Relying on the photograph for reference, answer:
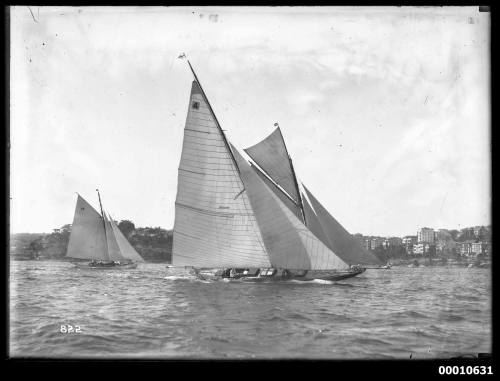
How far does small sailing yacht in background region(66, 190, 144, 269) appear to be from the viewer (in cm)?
3472

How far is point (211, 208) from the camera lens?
2012 centimetres

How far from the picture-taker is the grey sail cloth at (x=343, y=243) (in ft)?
83.9

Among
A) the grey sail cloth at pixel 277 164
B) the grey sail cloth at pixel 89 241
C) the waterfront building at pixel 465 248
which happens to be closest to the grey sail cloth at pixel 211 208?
the grey sail cloth at pixel 277 164

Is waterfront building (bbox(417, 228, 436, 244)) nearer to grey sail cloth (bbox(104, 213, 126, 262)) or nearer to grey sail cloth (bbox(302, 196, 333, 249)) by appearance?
grey sail cloth (bbox(302, 196, 333, 249))

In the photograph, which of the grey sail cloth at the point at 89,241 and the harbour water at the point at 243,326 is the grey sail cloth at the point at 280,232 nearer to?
the harbour water at the point at 243,326

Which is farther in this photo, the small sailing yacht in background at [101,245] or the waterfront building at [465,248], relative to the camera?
the small sailing yacht in background at [101,245]

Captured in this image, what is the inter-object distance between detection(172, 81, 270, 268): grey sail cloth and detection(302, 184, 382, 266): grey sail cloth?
17.4ft

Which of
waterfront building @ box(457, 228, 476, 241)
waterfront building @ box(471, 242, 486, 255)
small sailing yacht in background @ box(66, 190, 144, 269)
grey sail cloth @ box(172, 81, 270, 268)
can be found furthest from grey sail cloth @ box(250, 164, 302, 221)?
waterfront building @ box(471, 242, 486, 255)

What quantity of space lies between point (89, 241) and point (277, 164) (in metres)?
18.3

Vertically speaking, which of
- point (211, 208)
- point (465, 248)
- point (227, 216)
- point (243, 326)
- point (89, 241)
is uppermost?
point (211, 208)

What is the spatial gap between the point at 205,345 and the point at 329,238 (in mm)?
17997

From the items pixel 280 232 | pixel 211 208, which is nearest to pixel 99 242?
pixel 280 232

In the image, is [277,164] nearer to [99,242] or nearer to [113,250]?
[99,242]

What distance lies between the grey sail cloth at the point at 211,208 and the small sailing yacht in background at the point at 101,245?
1324 centimetres
